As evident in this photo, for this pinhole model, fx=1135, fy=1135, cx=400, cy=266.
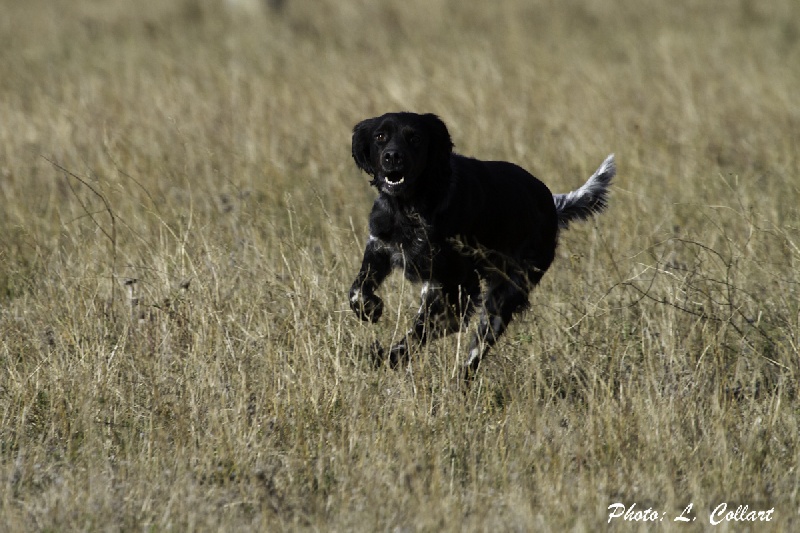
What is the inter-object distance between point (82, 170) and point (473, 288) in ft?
11.6

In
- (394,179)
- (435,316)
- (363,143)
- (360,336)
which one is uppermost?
(363,143)

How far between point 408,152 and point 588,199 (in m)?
1.21

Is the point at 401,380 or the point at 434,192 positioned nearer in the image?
the point at 401,380

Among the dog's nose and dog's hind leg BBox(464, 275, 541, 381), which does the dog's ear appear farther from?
dog's hind leg BBox(464, 275, 541, 381)

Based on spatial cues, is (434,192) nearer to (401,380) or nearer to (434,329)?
(434,329)

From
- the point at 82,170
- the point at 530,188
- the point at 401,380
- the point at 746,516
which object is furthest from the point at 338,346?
the point at 82,170

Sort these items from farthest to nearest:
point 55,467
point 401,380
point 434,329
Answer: point 434,329 < point 401,380 < point 55,467

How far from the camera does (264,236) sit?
6176mm

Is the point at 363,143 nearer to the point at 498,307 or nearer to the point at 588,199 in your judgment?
the point at 498,307

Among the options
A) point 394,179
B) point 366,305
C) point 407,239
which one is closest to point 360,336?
point 366,305

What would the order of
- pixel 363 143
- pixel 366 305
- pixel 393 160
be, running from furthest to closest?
pixel 363 143 < pixel 366 305 < pixel 393 160

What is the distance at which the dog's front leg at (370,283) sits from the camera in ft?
15.3

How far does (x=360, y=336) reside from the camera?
4.65 meters

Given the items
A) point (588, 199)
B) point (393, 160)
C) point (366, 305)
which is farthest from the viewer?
point (588, 199)
